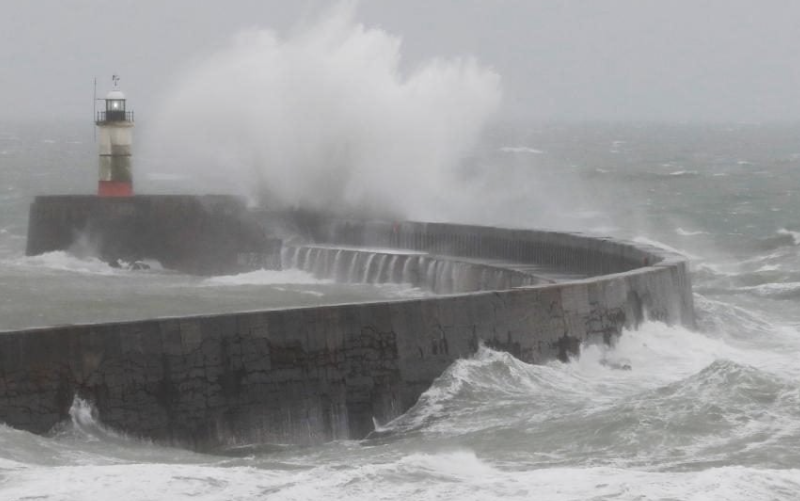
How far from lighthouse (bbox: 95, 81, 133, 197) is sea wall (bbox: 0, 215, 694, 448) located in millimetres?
10687

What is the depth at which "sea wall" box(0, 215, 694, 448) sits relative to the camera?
26.9 feet

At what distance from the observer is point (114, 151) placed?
20.2 metres

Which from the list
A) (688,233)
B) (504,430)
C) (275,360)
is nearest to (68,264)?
(275,360)

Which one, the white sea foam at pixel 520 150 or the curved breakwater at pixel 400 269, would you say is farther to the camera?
the white sea foam at pixel 520 150

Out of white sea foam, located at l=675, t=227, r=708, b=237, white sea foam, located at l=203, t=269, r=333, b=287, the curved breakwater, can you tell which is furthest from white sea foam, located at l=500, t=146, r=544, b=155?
the curved breakwater

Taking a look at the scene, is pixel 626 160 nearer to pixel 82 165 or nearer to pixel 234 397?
pixel 82 165

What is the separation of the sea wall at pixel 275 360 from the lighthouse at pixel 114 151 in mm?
10687

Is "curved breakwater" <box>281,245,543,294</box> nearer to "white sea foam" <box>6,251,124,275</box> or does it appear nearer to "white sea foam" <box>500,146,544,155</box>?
"white sea foam" <box>6,251,124,275</box>

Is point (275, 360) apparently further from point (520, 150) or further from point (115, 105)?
point (520, 150)

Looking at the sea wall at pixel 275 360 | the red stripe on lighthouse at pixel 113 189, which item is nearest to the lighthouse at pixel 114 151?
the red stripe on lighthouse at pixel 113 189

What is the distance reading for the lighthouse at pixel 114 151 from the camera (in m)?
20.2

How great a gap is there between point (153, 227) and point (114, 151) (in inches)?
54.8

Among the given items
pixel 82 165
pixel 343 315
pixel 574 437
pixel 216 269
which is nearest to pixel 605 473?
pixel 574 437

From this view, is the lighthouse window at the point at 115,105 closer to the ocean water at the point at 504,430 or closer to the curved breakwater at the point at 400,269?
the ocean water at the point at 504,430
